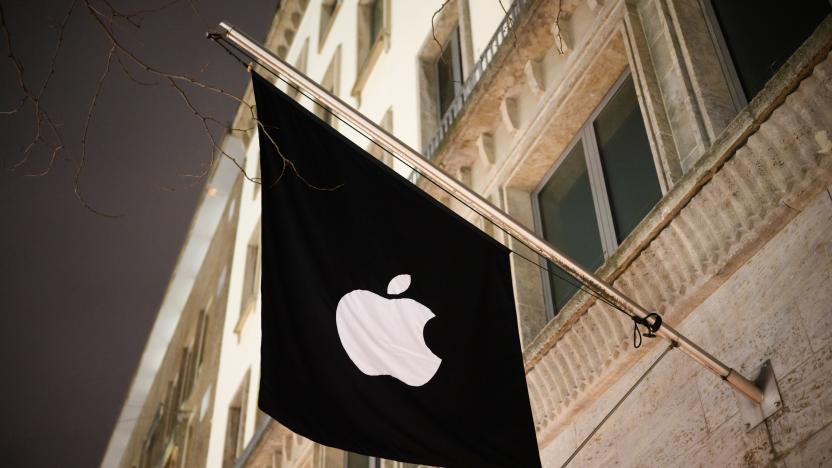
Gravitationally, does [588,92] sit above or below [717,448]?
above

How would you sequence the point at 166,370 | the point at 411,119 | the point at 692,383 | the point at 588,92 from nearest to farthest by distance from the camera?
the point at 692,383, the point at 588,92, the point at 411,119, the point at 166,370

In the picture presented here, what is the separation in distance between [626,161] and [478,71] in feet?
11.7

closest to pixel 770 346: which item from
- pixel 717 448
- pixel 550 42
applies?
pixel 717 448

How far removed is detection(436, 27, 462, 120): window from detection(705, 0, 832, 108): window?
577 cm

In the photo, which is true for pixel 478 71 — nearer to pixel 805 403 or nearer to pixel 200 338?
pixel 805 403

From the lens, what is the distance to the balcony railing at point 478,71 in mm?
10409

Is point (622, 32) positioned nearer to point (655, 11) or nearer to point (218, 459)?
point (655, 11)

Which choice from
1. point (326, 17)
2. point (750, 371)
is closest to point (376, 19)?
point (326, 17)

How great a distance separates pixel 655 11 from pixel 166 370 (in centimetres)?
3255

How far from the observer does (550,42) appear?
9.53m

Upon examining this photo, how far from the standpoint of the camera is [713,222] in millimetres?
5895

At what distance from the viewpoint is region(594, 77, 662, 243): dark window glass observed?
25.5 ft

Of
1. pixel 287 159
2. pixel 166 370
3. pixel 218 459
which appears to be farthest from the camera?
pixel 166 370

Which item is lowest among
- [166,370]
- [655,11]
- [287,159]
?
[287,159]
